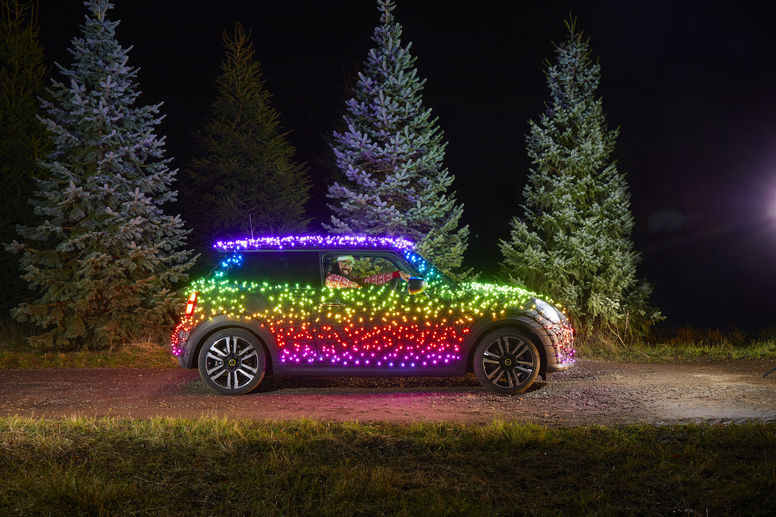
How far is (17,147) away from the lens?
63.4ft

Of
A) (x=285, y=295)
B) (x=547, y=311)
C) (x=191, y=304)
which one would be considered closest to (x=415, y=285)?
(x=285, y=295)

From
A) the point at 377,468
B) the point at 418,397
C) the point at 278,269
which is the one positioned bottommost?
the point at 377,468

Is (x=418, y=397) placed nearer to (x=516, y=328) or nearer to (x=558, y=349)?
(x=516, y=328)

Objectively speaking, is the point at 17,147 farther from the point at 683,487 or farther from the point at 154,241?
the point at 683,487

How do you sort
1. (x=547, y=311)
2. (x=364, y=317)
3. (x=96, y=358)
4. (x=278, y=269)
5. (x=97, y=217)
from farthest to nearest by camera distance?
(x=97, y=217)
(x=96, y=358)
(x=278, y=269)
(x=547, y=311)
(x=364, y=317)

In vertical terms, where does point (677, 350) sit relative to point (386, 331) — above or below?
below

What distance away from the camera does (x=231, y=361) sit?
8633 mm

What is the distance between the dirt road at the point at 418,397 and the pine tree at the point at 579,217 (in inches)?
180

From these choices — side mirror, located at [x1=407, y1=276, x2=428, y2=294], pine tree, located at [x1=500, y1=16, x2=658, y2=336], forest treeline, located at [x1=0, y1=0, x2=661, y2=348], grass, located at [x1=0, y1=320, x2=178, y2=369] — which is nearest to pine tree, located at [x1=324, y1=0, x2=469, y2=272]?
forest treeline, located at [x1=0, y1=0, x2=661, y2=348]

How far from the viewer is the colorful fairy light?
850cm

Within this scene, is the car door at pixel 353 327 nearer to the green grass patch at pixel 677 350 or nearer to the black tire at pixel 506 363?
the black tire at pixel 506 363

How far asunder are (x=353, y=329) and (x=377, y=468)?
12.1 feet

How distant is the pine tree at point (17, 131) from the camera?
18812 mm

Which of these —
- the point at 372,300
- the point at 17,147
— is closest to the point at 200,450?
the point at 372,300
